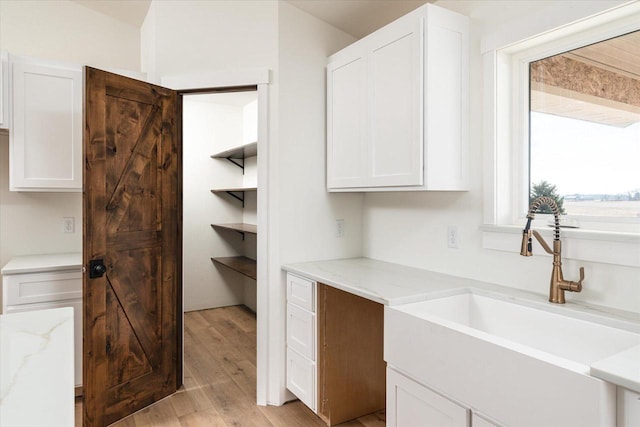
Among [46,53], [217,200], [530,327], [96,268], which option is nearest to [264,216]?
[96,268]

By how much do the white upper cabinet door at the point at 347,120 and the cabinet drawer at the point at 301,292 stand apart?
2.11 feet

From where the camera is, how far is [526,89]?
2.01 m

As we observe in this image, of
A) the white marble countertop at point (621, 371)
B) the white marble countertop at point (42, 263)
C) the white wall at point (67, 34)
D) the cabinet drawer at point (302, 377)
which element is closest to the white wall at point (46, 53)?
the white wall at point (67, 34)

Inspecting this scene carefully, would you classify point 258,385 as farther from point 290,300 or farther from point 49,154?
point 49,154

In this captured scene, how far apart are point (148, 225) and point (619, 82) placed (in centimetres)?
250

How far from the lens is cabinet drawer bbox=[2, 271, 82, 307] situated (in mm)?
2468

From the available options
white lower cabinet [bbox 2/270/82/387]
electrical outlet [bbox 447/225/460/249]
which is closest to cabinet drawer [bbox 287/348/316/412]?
electrical outlet [bbox 447/225/460/249]

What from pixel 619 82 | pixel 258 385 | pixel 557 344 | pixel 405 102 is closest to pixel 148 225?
pixel 258 385

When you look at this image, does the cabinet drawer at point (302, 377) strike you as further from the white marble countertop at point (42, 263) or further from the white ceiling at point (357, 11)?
the white ceiling at point (357, 11)

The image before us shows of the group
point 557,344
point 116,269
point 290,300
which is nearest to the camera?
point 557,344

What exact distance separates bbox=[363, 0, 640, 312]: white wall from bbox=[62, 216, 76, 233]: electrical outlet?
7.38 feet

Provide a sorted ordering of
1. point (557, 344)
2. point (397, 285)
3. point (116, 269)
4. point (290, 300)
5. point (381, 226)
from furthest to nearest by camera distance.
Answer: point (381, 226)
point (290, 300)
point (116, 269)
point (397, 285)
point (557, 344)

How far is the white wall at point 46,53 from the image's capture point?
290cm

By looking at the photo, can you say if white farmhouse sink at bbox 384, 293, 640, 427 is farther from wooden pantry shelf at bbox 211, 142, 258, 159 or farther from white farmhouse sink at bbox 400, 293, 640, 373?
wooden pantry shelf at bbox 211, 142, 258, 159
